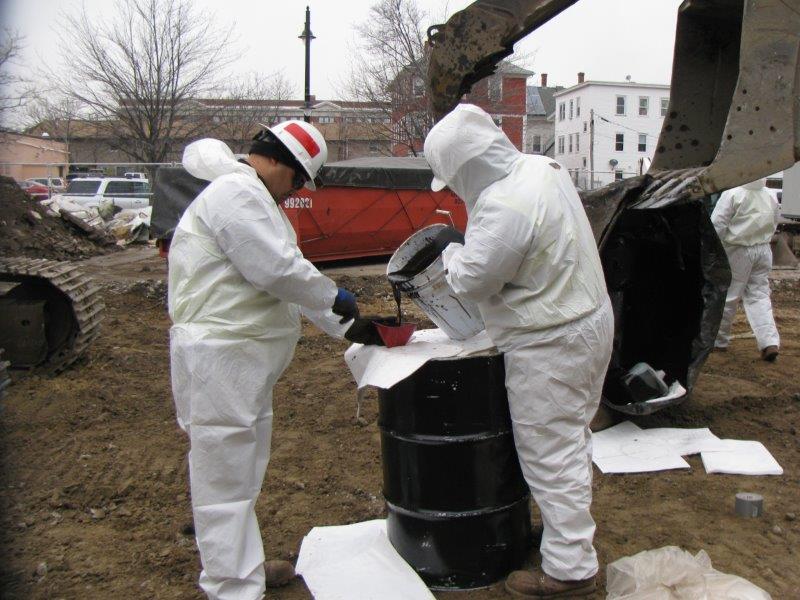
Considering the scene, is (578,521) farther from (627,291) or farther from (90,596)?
(627,291)

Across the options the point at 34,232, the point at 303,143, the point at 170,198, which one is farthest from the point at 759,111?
the point at 34,232

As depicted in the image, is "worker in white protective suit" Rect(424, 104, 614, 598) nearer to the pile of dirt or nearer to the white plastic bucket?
the white plastic bucket

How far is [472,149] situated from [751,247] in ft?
17.2

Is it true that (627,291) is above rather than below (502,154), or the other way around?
below

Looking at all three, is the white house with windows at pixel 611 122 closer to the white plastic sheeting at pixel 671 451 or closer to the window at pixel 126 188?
the window at pixel 126 188

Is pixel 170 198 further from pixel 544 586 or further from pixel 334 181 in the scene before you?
pixel 544 586

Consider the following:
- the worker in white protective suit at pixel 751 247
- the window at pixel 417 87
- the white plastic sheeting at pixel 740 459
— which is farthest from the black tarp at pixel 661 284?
the window at pixel 417 87

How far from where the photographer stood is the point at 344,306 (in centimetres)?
343

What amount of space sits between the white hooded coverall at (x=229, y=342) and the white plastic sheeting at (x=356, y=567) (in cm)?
38

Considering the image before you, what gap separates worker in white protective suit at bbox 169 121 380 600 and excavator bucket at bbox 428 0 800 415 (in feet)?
8.64

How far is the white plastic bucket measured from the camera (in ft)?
11.5

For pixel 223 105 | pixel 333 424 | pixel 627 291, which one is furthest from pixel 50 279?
pixel 223 105

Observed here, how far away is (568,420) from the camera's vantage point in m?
3.28

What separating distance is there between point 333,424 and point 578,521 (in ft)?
9.56
